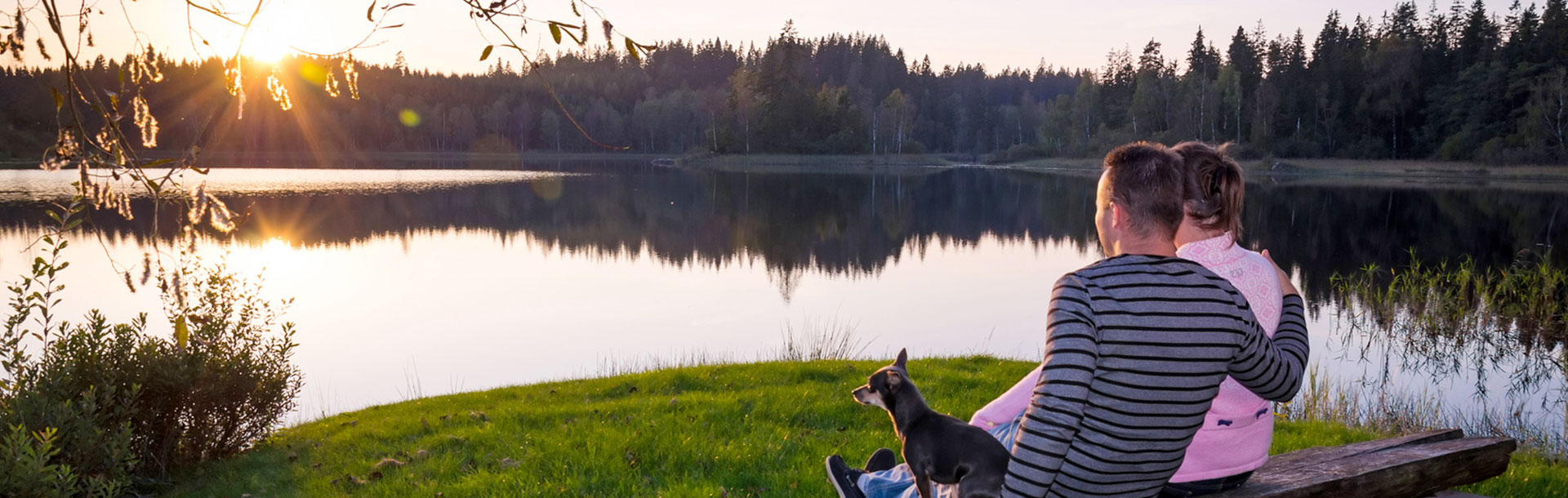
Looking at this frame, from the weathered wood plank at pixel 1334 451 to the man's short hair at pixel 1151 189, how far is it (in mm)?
1715

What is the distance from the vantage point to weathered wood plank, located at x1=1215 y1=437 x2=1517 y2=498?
3.74 meters

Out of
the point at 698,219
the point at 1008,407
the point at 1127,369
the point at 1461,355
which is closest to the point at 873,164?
the point at 698,219

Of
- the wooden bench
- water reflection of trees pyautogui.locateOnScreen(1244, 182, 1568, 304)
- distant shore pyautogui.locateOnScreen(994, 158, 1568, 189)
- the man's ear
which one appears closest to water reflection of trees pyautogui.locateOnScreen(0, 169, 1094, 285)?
water reflection of trees pyautogui.locateOnScreen(1244, 182, 1568, 304)

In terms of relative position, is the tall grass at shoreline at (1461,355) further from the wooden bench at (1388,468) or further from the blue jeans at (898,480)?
the blue jeans at (898,480)

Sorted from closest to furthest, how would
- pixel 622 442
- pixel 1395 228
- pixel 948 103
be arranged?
1. pixel 622 442
2. pixel 1395 228
3. pixel 948 103

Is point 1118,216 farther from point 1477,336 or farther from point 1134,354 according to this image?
point 1477,336

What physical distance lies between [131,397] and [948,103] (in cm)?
11829

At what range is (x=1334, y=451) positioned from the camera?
14.2ft

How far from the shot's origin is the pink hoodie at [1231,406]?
3.15 metres

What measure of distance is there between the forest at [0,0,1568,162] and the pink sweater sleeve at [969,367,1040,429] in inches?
78.7

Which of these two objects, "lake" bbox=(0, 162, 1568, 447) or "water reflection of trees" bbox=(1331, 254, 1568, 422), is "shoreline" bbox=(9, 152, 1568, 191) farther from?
"water reflection of trees" bbox=(1331, 254, 1568, 422)

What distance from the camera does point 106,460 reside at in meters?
5.70

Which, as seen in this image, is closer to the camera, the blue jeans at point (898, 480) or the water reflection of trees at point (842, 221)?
the blue jeans at point (898, 480)

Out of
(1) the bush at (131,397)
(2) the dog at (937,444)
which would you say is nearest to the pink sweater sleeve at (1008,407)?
(2) the dog at (937,444)
